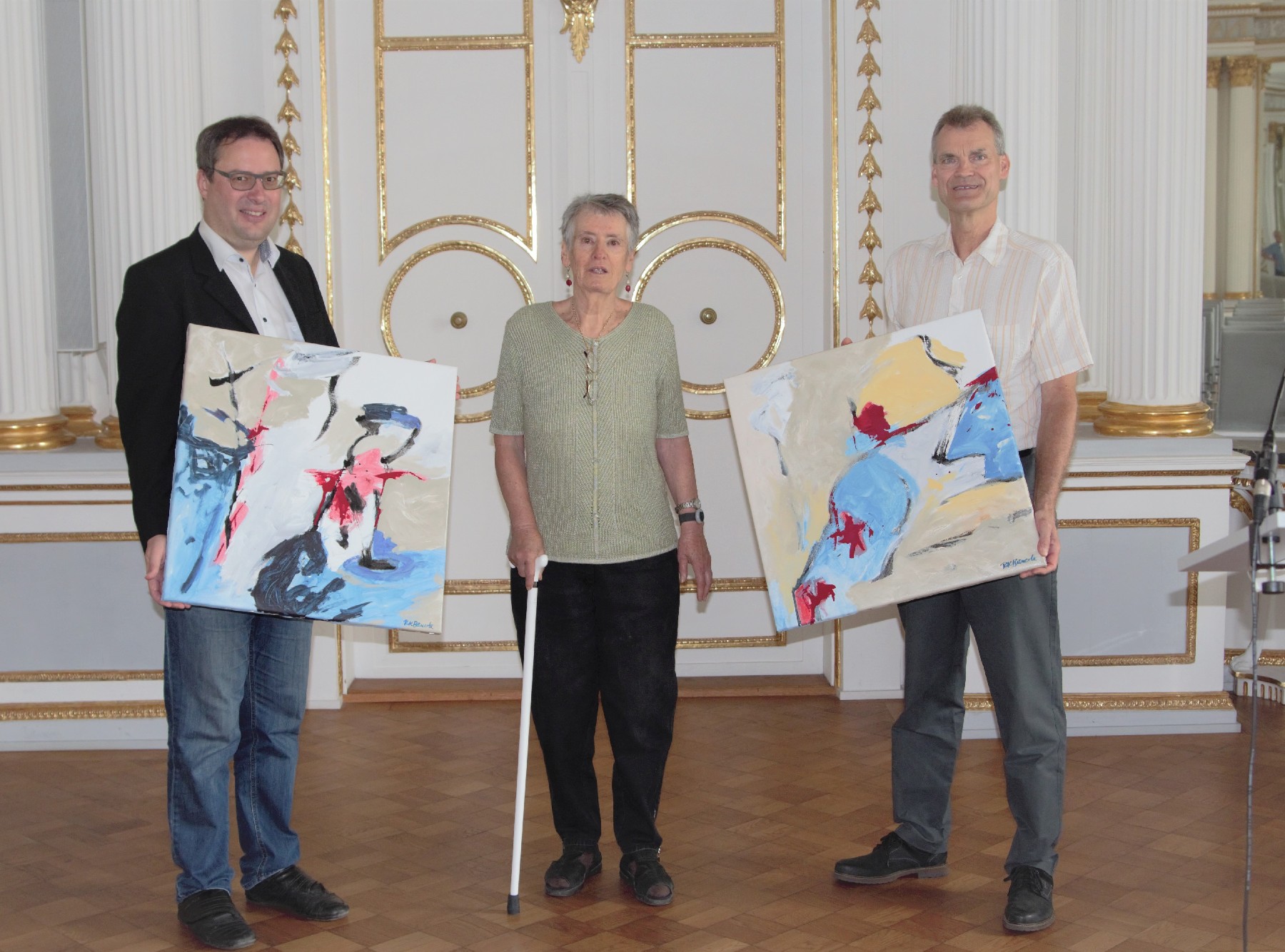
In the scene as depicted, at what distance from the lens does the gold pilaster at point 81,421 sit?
5016mm

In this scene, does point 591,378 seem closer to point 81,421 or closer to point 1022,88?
point 1022,88

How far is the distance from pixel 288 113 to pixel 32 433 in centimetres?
147

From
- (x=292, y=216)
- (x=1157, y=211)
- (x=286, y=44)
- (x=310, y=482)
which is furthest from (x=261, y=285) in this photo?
(x=1157, y=211)

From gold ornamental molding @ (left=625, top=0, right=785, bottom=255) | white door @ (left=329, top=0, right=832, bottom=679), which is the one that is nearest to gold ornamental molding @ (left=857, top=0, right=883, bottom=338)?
white door @ (left=329, top=0, right=832, bottom=679)

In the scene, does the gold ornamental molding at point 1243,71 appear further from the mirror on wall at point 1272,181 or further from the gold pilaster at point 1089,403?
the gold pilaster at point 1089,403

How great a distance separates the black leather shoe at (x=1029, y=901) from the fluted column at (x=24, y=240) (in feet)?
11.6

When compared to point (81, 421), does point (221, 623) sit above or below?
below

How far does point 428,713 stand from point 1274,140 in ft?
42.8

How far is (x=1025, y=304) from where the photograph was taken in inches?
114

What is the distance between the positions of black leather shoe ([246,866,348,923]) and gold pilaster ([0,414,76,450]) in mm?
2173

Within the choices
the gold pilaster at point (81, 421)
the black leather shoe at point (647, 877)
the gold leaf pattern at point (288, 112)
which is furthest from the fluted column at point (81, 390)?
the black leather shoe at point (647, 877)

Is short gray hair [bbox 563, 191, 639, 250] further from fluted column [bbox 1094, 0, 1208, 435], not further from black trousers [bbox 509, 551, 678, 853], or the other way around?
fluted column [bbox 1094, 0, 1208, 435]

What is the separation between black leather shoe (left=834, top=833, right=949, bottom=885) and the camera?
10.4 ft

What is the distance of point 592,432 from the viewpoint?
9.84 ft
